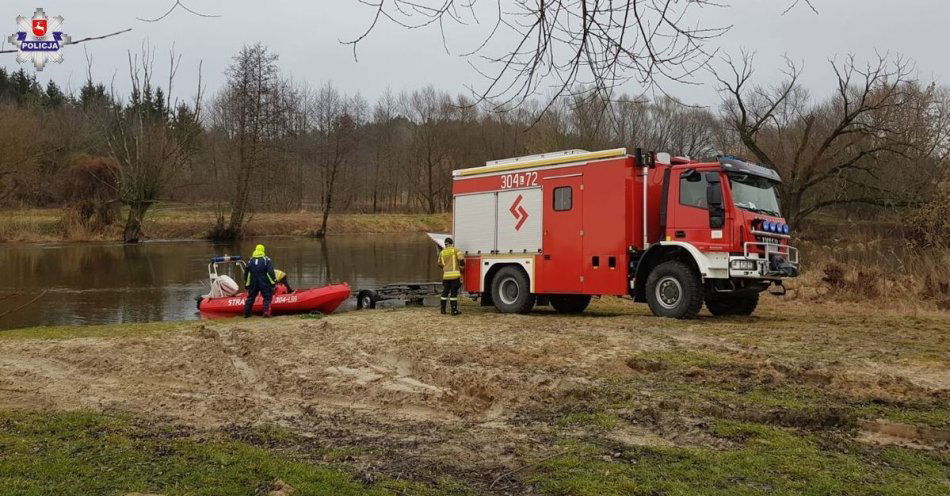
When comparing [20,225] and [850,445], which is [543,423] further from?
[20,225]

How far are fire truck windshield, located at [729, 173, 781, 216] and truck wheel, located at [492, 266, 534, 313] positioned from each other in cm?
436

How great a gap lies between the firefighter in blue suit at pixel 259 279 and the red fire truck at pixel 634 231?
4929mm

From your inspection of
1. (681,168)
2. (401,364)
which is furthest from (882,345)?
(401,364)

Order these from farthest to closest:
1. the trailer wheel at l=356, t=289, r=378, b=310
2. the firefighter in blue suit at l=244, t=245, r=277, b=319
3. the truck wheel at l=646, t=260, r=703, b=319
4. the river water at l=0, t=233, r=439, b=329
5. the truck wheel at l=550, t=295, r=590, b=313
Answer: the river water at l=0, t=233, r=439, b=329 → the trailer wheel at l=356, t=289, r=378, b=310 → the firefighter in blue suit at l=244, t=245, r=277, b=319 → the truck wheel at l=550, t=295, r=590, b=313 → the truck wheel at l=646, t=260, r=703, b=319

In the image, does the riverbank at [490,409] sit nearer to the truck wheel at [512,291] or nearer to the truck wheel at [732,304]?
the truck wheel at [732,304]

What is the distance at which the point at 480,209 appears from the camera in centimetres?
1502

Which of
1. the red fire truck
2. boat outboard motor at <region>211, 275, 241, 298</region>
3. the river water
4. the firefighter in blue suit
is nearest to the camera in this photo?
the red fire truck

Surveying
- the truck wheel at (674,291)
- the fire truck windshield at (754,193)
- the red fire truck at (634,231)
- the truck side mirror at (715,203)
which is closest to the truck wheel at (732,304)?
the red fire truck at (634,231)

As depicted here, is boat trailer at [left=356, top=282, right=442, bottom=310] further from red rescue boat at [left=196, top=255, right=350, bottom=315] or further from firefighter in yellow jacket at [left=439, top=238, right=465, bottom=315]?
firefighter in yellow jacket at [left=439, top=238, right=465, bottom=315]

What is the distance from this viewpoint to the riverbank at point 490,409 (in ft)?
15.3

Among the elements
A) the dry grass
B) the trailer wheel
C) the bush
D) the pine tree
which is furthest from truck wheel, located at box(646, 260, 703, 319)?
the pine tree

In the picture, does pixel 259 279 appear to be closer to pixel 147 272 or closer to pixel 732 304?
pixel 732 304

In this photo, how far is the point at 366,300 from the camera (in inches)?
734

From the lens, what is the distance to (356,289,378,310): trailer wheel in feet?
60.4
